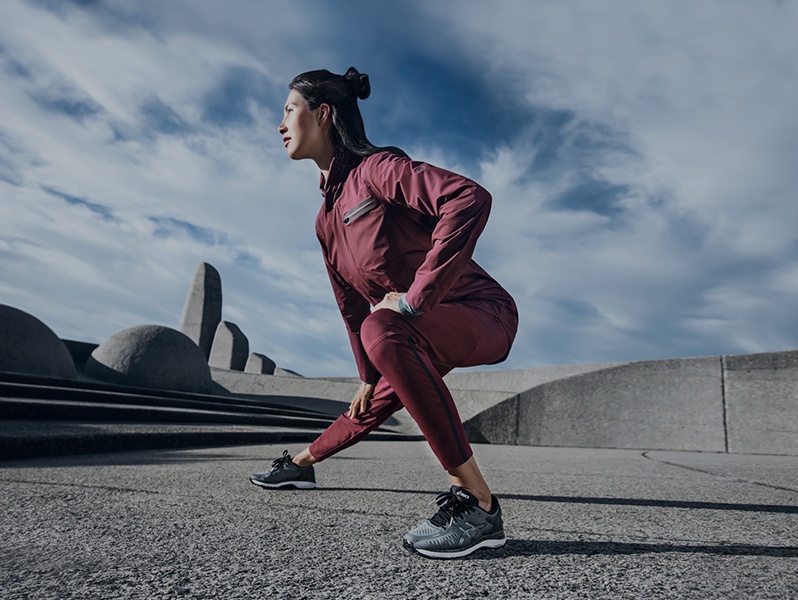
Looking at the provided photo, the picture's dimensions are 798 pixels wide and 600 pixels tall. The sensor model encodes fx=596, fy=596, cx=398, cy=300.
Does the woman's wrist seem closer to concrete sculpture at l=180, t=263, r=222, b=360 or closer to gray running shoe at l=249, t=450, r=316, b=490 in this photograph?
gray running shoe at l=249, t=450, r=316, b=490

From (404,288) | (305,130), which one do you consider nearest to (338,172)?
(305,130)

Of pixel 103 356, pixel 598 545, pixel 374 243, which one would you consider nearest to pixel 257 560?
pixel 598 545

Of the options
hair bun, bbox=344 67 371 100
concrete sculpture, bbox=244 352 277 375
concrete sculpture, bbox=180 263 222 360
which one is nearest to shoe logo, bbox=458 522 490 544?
hair bun, bbox=344 67 371 100

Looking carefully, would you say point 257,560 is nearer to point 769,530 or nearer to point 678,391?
point 769,530

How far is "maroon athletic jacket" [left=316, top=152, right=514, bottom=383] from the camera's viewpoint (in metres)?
1.93

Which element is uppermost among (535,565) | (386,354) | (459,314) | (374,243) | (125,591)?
(374,243)

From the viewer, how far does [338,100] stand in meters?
2.54

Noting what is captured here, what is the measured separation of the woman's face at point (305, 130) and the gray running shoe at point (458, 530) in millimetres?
1498

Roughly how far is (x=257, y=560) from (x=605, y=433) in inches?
290

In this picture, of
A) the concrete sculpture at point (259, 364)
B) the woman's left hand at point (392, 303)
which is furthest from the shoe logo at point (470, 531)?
the concrete sculpture at point (259, 364)

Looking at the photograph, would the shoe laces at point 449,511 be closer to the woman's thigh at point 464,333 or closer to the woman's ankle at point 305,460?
the woman's thigh at point 464,333

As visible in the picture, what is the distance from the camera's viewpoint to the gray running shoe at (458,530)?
1.62m

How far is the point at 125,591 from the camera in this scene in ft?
4.15

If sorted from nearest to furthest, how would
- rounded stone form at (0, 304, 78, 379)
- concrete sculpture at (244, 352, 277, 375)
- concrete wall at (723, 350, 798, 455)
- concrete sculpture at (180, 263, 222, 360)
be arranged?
concrete wall at (723, 350, 798, 455)
rounded stone form at (0, 304, 78, 379)
concrete sculpture at (180, 263, 222, 360)
concrete sculpture at (244, 352, 277, 375)
